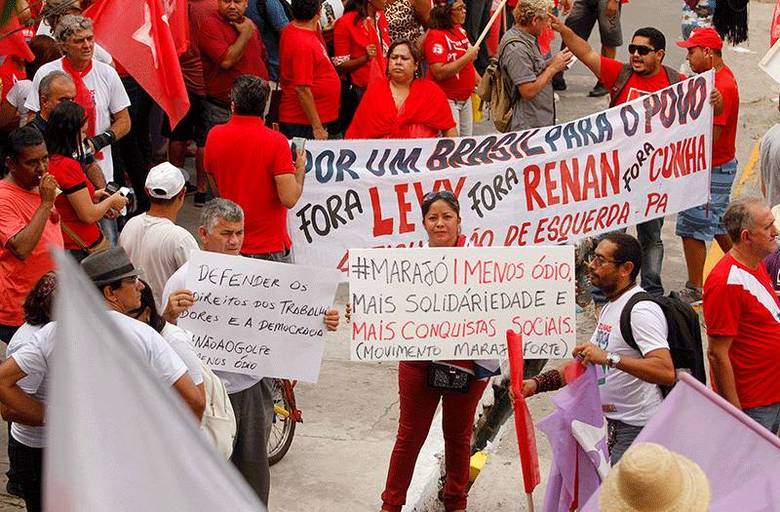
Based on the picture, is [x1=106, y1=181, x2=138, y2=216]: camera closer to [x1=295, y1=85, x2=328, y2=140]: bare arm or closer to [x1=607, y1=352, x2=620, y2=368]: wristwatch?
[x1=295, y1=85, x2=328, y2=140]: bare arm

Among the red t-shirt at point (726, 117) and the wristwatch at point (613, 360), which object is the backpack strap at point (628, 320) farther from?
the red t-shirt at point (726, 117)

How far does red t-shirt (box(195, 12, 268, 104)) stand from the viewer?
10.3 meters

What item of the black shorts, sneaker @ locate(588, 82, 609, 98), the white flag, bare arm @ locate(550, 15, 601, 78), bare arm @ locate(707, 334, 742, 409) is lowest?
sneaker @ locate(588, 82, 609, 98)

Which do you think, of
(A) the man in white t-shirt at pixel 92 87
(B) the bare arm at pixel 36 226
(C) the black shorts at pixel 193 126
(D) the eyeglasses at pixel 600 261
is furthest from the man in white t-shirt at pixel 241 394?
(C) the black shorts at pixel 193 126

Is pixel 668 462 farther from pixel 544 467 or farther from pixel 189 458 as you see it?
pixel 544 467

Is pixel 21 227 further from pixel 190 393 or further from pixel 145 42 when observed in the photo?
pixel 145 42

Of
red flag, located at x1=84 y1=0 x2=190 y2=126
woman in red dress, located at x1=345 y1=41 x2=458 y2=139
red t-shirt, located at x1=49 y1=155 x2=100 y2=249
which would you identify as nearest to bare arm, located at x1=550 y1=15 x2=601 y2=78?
woman in red dress, located at x1=345 y1=41 x2=458 y2=139

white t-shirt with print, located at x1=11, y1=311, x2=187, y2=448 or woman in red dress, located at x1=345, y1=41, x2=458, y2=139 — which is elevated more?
white t-shirt with print, located at x1=11, y1=311, x2=187, y2=448

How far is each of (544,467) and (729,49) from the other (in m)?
11.3

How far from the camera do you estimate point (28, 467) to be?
5816 millimetres

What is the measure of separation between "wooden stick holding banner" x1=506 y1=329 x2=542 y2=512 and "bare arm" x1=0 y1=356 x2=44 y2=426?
6.25 ft

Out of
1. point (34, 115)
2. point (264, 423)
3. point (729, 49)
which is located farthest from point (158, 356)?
point (729, 49)

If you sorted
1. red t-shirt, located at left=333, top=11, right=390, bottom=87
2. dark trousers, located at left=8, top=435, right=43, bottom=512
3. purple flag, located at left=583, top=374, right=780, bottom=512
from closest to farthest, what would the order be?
purple flag, located at left=583, top=374, right=780, bottom=512 < dark trousers, located at left=8, top=435, right=43, bottom=512 < red t-shirt, located at left=333, top=11, right=390, bottom=87

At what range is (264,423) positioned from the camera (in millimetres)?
6504
